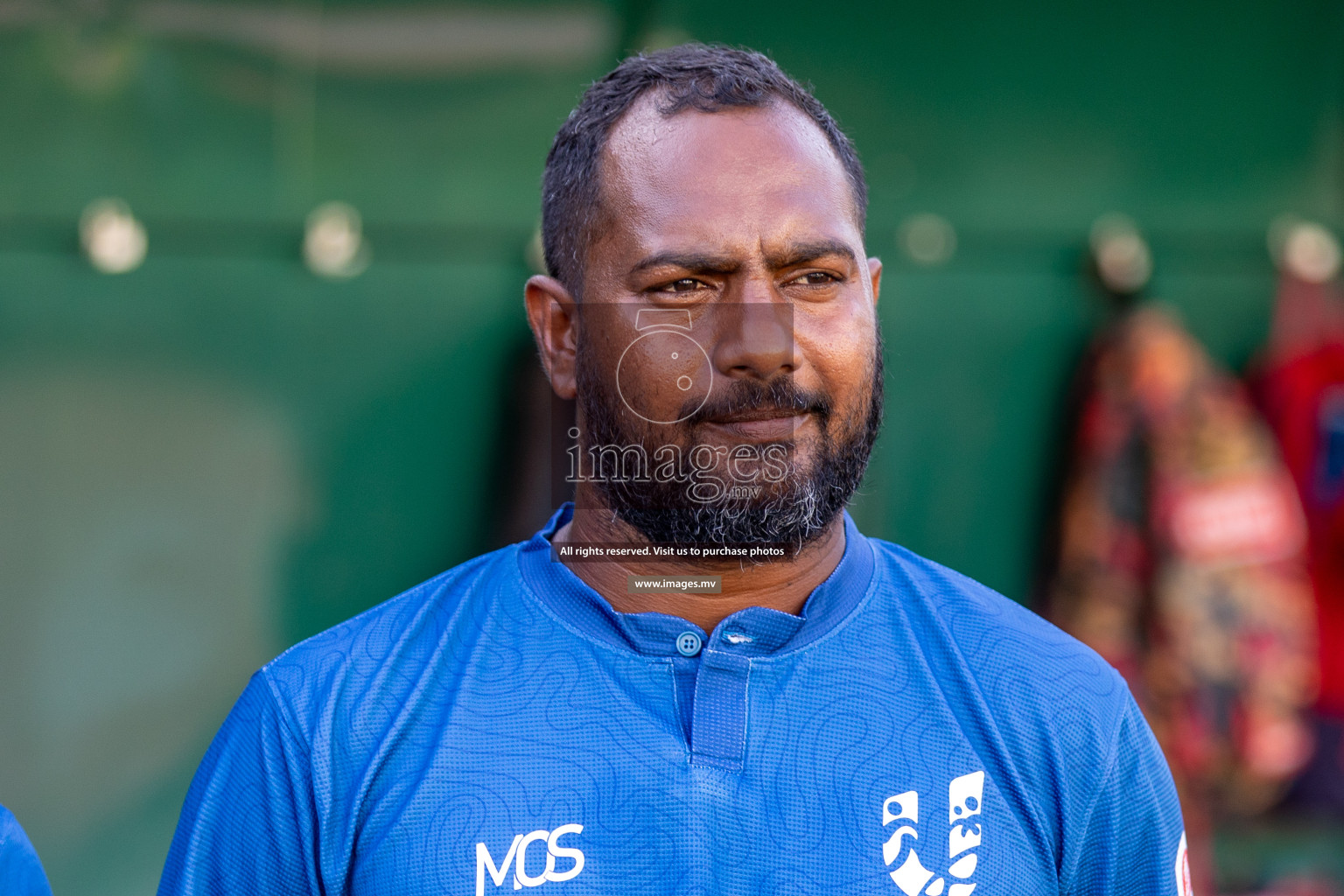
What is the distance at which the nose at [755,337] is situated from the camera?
4.73ft

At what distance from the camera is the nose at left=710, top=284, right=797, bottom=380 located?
1440 millimetres

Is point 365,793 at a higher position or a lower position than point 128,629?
higher

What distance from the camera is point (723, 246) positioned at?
4.85ft

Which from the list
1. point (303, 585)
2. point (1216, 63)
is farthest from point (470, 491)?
point (1216, 63)

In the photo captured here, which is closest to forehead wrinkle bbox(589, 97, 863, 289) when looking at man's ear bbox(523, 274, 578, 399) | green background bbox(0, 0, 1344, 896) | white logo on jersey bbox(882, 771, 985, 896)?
man's ear bbox(523, 274, 578, 399)

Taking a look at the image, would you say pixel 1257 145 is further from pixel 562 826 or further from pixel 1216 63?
pixel 562 826

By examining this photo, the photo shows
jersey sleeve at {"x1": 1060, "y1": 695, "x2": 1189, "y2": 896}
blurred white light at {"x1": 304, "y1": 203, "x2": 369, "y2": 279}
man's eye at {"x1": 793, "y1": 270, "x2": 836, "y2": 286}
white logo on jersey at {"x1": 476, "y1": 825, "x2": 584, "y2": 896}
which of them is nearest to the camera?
white logo on jersey at {"x1": 476, "y1": 825, "x2": 584, "y2": 896}

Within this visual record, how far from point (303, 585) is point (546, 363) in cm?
150

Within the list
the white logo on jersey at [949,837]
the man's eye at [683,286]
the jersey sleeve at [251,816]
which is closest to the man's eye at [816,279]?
the man's eye at [683,286]

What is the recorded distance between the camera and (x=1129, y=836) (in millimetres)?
1432

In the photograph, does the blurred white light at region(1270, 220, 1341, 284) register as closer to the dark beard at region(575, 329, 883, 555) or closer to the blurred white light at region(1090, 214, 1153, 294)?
the blurred white light at region(1090, 214, 1153, 294)

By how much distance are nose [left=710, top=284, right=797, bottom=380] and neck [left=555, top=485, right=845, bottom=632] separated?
22cm

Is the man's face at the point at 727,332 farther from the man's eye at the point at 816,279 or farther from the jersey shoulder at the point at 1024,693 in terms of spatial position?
the jersey shoulder at the point at 1024,693

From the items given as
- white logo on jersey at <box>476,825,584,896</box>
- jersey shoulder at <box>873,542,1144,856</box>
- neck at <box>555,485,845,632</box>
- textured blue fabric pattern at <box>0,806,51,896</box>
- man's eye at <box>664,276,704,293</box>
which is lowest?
textured blue fabric pattern at <box>0,806,51,896</box>
